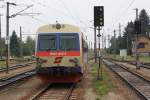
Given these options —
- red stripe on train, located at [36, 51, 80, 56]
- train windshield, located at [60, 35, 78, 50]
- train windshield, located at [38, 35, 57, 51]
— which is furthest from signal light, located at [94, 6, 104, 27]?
red stripe on train, located at [36, 51, 80, 56]

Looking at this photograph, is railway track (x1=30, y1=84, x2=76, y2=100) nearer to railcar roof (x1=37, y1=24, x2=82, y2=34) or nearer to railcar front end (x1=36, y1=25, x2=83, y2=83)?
railcar front end (x1=36, y1=25, x2=83, y2=83)

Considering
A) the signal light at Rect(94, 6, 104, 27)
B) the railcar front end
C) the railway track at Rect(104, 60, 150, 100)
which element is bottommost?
the railway track at Rect(104, 60, 150, 100)

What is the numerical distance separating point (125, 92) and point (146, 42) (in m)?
103

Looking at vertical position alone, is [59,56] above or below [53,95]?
above

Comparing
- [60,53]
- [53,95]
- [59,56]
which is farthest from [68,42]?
[53,95]

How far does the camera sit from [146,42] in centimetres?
12088

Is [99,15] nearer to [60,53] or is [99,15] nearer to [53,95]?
[60,53]

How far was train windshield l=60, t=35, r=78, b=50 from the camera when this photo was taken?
21.6 metres

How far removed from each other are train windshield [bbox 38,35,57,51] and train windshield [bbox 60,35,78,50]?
1.32 feet

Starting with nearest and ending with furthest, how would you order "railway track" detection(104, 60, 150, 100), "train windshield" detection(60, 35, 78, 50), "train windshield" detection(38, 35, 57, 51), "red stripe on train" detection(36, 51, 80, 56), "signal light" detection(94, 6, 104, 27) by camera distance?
"railway track" detection(104, 60, 150, 100) < "red stripe on train" detection(36, 51, 80, 56) < "train windshield" detection(60, 35, 78, 50) < "train windshield" detection(38, 35, 57, 51) < "signal light" detection(94, 6, 104, 27)

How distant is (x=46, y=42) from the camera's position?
71.9 feet

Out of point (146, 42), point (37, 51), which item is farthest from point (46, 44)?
point (146, 42)

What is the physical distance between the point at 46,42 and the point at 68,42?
3.65 ft

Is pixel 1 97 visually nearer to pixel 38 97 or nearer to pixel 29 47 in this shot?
pixel 38 97
